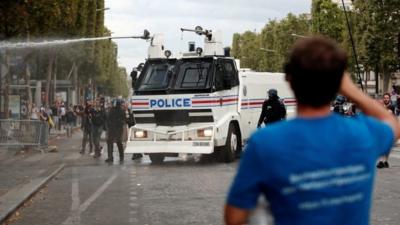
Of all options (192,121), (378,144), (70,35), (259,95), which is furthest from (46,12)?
(70,35)

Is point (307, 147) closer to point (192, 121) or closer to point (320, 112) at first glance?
point (320, 112)

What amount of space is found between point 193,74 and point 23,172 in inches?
203

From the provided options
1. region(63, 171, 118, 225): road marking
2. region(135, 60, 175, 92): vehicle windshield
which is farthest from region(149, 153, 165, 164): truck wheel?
region(63, 171, 118, 225): road marking

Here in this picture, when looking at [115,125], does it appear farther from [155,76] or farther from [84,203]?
[84,203]

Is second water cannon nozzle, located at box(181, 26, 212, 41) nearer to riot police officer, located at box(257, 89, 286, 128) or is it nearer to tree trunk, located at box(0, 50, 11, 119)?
riot police officer, located at box(257, 89, 286, 128)

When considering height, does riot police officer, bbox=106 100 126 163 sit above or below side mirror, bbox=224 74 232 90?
below

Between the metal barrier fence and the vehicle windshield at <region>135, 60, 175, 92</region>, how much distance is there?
7240mm

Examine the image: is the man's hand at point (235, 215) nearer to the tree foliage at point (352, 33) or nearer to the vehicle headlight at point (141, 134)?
the vehicle headlight at point (141, 134)

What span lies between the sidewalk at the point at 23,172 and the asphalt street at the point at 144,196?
0.22 meters

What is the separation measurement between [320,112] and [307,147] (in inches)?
7.7

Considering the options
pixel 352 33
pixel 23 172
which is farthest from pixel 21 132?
pixel 352 33

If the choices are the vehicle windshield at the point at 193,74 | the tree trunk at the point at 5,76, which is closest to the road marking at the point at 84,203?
the vehicle windshield at the point at 193,74

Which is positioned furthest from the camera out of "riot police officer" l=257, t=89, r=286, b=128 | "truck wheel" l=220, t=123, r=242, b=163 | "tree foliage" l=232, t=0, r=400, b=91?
"tree foliage" l=232, t=0, r=400, b=91

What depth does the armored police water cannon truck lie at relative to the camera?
19781 mm
